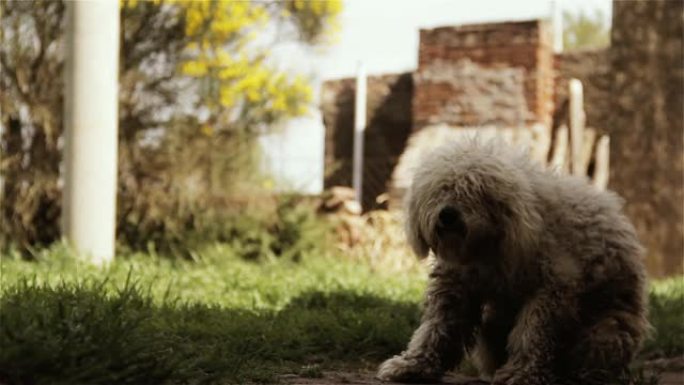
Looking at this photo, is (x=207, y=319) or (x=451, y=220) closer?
(x=451, y=220)

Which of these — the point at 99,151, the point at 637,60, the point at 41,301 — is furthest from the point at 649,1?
the point at 41,301

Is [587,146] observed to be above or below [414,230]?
above

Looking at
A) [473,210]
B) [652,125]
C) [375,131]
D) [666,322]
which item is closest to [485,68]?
[375,131]

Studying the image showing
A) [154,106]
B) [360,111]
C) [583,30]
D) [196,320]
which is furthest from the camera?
[583,30]

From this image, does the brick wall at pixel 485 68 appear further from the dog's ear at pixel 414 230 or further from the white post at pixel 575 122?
the dog's ear at pixel 414 230

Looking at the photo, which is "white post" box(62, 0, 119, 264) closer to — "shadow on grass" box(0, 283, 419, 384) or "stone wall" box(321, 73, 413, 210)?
"shadow on grass" box(0, 283, 419, 384)

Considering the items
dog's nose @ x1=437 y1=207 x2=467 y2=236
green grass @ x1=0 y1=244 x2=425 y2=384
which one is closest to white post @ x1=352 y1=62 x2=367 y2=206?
green grass @ x1=0 y1=244 x2=425 y2=384

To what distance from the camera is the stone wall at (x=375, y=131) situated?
1462 centimetres

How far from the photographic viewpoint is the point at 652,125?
1107 centimetres

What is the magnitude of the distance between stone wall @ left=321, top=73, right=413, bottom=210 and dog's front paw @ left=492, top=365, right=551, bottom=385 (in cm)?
980

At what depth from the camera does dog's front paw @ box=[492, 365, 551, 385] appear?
4270mm

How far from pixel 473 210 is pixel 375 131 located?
1091cm

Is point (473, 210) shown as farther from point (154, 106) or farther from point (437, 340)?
point (154, 106)

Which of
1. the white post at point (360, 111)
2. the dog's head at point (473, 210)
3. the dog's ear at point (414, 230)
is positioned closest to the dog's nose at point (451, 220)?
the dog's head at point (473, 210)
